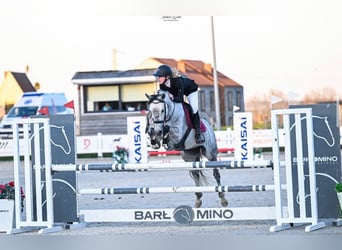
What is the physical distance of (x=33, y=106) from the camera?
103 feet

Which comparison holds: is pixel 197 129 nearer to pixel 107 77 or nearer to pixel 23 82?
pixel 107 77

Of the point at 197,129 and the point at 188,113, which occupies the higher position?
the point at 188,113

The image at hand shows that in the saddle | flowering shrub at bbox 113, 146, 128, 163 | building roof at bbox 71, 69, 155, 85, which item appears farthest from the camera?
building roof at bbox 71, 69, 155, 85

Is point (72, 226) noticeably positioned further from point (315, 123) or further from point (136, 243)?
point (315, 123)

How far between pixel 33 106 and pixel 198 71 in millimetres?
6427

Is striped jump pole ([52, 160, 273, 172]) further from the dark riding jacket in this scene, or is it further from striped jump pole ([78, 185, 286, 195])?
the dark riding jacket

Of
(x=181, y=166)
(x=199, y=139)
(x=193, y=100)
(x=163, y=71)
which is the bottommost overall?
(x=181, y=166)

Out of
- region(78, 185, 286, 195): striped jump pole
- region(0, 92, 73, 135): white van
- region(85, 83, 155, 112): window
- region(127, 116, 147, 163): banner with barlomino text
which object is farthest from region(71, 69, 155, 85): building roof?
region(78, 185, 286, 195): striped jump pole

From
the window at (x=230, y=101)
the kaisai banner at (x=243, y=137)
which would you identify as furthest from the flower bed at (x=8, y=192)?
the window at (x=230, y=101)

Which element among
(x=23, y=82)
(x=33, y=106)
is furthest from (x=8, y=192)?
(x=23, y=82)

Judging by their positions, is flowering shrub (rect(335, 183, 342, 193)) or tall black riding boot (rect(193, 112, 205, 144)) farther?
tall black riding boot (rect(193, 112, 205, 144))

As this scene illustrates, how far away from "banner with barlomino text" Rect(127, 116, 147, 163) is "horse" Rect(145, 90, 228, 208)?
7171 millimetres

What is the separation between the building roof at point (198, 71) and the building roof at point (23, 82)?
5163mm

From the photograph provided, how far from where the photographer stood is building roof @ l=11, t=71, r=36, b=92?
1242 inches
